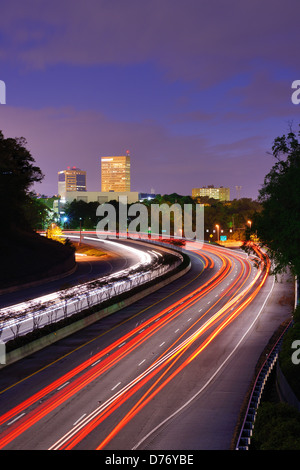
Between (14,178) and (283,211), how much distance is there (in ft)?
178

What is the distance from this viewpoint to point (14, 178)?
244 ft

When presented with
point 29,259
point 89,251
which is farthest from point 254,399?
point 89,251

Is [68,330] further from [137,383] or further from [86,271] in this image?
[86,271]

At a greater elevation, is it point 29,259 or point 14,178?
point 14,178

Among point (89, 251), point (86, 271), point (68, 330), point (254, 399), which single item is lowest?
point (254, 399)

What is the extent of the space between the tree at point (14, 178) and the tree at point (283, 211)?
4578 centimetres

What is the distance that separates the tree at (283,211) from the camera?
92.5 ft

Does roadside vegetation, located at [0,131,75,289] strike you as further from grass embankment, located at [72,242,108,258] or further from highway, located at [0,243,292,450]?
highway, located at [0,243,292,450]

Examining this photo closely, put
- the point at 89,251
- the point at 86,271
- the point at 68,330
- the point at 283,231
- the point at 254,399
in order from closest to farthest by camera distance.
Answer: the point at 254,399, the point at 283,231, the point at 68,330, the point at 86,271, the point at 89,251

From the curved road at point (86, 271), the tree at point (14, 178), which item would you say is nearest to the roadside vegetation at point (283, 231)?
the curved road at point (86, 271)

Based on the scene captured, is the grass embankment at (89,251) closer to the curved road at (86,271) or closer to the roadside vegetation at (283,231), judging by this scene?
the curved road at (86,271)

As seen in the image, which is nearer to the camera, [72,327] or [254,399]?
[254,399]

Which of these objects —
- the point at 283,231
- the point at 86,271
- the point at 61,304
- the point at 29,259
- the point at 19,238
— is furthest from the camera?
the point at 19,238
